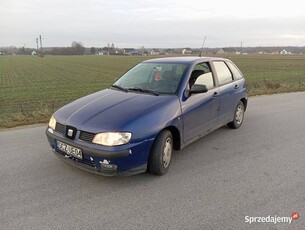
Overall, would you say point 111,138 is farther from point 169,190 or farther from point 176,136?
point 176,136

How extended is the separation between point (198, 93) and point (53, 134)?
2165mm

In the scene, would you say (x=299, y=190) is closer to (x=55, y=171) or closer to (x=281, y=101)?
(x=55, y=171)

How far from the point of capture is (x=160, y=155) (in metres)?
3.40

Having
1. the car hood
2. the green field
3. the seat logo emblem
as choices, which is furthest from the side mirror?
the green field

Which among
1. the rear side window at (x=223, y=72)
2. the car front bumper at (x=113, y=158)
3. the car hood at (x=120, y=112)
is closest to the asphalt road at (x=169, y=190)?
the car front bumper at (x=113, y=158)

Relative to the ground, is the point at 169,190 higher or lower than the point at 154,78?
lower

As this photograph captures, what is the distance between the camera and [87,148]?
3.10 meters

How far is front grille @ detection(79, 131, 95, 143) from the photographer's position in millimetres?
3110

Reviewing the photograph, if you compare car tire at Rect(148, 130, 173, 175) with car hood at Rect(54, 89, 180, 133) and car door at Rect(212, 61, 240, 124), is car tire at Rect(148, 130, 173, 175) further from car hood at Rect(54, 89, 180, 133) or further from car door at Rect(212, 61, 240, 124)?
car door at Rect(212, 61, 240, 124)

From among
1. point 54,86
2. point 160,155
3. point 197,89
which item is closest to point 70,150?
point 160,155

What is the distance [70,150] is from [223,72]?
3.28m

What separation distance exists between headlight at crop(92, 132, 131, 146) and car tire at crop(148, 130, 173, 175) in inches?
18.9

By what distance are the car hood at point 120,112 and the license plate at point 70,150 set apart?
262 mm

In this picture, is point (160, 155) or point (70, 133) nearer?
point (70, 133)
